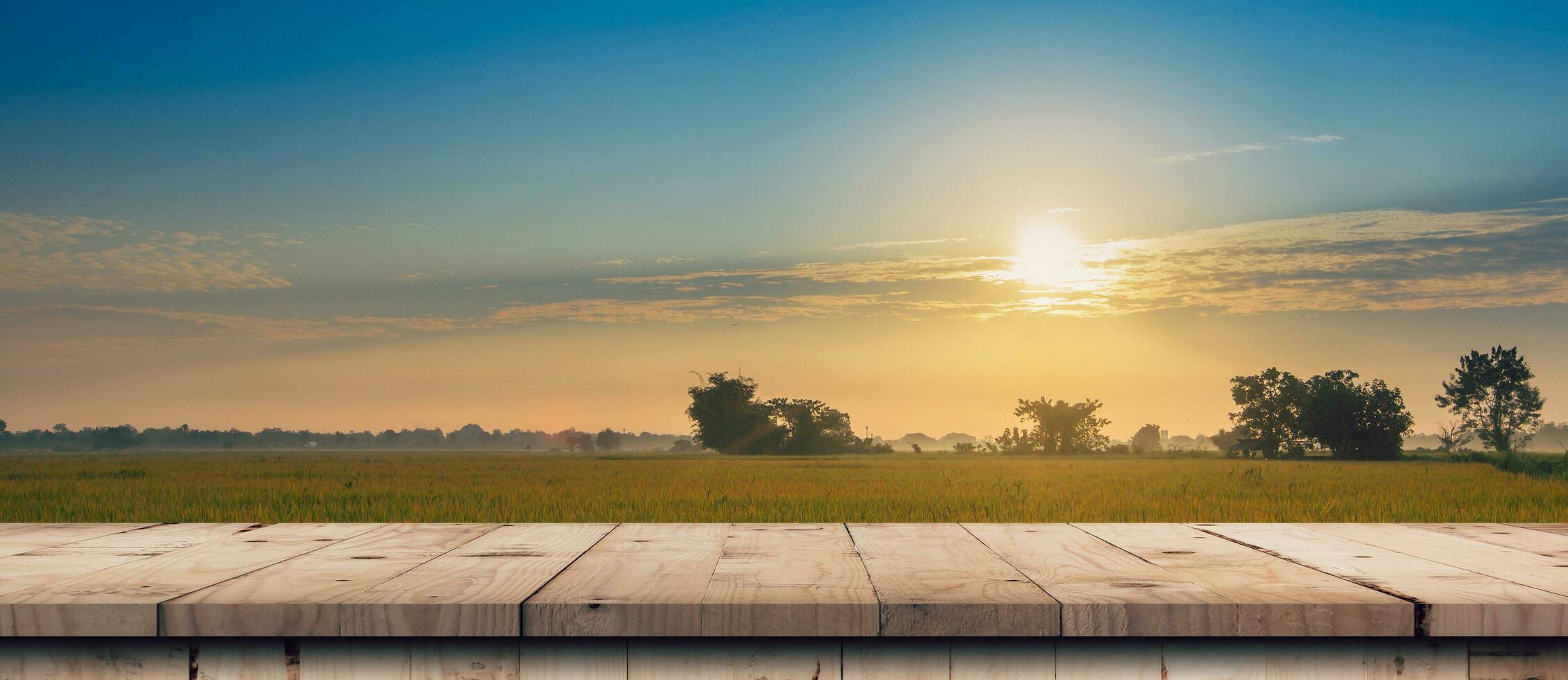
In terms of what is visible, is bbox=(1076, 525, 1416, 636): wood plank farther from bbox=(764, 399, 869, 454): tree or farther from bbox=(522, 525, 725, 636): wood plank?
bbox=(764, 399, 869, 454): tree

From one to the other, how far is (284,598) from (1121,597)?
2591mm

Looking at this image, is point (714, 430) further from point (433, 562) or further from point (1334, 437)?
point (433, 562)

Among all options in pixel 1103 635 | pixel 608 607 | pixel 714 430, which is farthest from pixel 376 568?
pixel 714 430

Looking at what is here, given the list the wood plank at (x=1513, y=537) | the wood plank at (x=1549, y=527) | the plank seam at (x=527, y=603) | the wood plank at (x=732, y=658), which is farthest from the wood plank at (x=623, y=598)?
the wood plank at (x=1549, y=527)

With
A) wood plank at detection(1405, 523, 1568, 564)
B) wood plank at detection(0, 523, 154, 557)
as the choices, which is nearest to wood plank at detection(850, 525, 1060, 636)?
wood plank at detection(1405, 523, 1568, 564)

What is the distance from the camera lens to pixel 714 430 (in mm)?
80625

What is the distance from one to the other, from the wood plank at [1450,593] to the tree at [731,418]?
2867 inches

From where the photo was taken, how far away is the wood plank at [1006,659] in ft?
10.4

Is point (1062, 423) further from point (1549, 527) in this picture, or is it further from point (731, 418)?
point (1549, 527)

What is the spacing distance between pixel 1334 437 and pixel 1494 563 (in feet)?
209

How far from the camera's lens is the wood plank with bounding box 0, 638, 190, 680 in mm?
3213

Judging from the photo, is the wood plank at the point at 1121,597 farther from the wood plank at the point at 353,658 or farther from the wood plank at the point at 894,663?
the wood plank at the point at 353,658

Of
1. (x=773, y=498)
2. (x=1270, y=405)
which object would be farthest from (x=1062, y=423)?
(x=773, y=498)

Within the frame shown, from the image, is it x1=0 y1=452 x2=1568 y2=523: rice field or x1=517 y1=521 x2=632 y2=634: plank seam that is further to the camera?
x1=0 y1=452 x2=1568 y2=523: rice field
